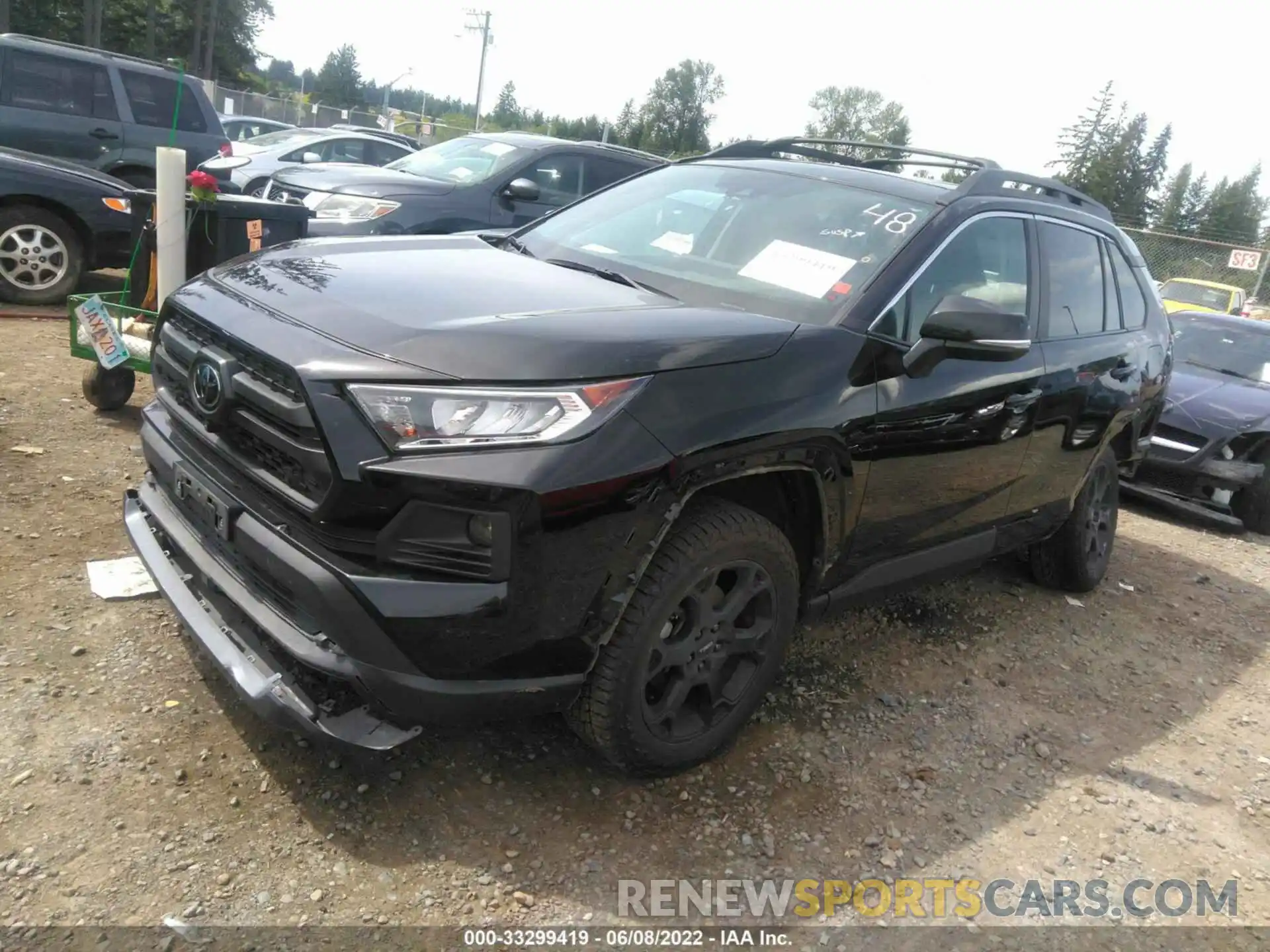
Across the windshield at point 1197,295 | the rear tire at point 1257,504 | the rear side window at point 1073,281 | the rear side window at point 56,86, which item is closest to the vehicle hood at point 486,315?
the rear side window at point 1073,281

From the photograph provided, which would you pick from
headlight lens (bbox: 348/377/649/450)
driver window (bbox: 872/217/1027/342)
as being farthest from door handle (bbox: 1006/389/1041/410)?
headlight lens (bbox: 348/377/649/450)

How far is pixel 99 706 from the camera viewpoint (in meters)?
2.77

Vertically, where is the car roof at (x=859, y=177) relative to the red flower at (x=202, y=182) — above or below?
above

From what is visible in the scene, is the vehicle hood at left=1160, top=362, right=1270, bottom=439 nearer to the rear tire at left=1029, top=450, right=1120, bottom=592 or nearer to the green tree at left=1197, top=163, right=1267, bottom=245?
the rear tire at left=1029, top=450, right=1120, bottom=592

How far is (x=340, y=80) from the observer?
3465 inches

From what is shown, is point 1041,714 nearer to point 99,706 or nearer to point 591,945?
point 591,945

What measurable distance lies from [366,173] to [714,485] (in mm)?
6474

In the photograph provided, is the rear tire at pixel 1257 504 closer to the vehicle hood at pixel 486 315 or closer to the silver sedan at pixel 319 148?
the vehicle hood at pixel 486 315

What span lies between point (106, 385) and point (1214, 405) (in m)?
7.32

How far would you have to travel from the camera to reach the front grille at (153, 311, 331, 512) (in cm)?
222

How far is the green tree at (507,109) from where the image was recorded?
8725 centimetres

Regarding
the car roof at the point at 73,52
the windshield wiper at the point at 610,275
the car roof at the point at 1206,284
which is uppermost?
the car roof at the point at 73,52

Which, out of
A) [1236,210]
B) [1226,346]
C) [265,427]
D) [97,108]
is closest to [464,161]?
[97,108]

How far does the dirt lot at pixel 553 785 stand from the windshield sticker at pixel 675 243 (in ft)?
5.27
